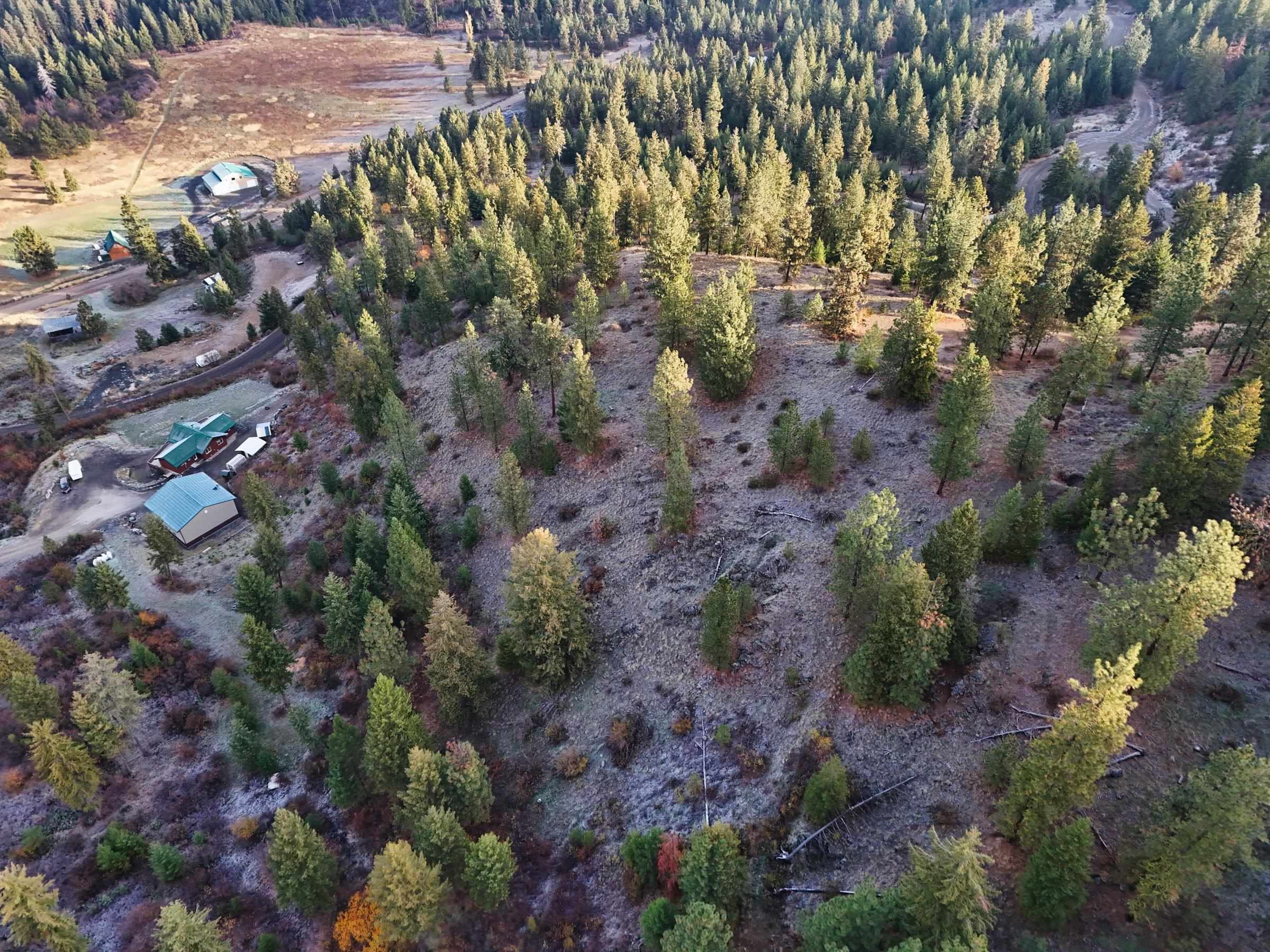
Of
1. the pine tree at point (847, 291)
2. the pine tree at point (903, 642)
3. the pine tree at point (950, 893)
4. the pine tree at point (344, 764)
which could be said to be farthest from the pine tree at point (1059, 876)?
the pine tree at point (847, 291)

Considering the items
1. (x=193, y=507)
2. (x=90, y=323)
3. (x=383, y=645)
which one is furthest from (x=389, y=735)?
(x=90, y=323)

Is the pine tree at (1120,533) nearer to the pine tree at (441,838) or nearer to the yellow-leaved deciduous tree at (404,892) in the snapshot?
the pine tree at (441,838)

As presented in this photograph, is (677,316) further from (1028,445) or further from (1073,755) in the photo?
(1073,755)

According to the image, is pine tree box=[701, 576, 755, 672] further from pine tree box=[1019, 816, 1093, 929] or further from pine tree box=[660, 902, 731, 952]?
pine tree box=[1019, 816, 1093, 929]

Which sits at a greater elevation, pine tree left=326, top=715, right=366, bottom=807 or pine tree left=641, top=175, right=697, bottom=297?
pine tree left=641, top=175, right=697, bottom=297

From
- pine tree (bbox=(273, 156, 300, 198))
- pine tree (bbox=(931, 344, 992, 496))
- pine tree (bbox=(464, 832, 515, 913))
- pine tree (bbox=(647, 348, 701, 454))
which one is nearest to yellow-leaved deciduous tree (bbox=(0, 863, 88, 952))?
pine tree (bbox=(464, 832, 515, 913))
